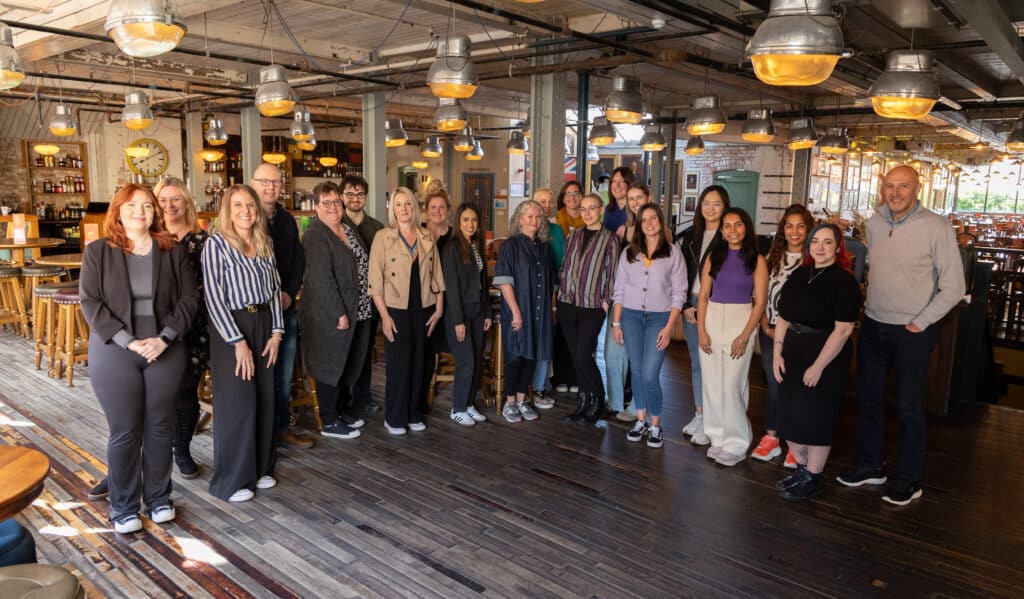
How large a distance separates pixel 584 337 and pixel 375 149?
8368 mm

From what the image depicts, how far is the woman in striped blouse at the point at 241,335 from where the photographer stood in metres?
3.43

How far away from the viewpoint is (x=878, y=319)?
3.84m

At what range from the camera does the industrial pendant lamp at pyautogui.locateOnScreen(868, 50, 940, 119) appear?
170 inches

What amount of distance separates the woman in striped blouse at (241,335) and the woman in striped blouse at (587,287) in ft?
6.43

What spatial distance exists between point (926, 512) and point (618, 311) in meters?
2.02

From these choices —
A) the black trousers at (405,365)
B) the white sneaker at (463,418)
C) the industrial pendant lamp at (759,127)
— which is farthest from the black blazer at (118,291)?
the industrial pendant lamp at (759,127)

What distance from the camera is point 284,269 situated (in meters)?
4.10

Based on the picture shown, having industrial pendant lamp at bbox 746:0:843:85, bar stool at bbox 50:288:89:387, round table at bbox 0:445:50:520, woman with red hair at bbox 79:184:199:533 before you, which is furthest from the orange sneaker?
bar stool at bbox 50:288:89:387

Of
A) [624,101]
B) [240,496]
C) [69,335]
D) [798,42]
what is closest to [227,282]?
[240,496]

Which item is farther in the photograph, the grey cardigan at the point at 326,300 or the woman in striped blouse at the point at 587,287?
the woman in striped blouse at the point at 587,287

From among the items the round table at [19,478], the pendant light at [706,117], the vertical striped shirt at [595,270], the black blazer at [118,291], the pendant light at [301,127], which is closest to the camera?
the round table at [19,478]

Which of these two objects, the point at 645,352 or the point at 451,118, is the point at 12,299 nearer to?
the point at 451,118

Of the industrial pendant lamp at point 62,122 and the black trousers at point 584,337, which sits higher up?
the industrial pendant lamp at point 62,122

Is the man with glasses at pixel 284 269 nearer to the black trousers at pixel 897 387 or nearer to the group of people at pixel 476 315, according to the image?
the group of people at pixel 476 315
